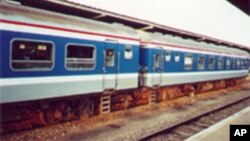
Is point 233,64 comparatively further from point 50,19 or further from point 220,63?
point 50,19

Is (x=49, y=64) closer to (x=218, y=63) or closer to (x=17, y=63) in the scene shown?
(x=17, y=63)

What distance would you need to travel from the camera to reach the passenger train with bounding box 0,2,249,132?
27.5ft

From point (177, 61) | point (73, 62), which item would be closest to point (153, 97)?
point (177, 61)

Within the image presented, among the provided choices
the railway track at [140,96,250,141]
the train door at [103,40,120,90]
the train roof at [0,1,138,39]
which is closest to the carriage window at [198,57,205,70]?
the railway track at [140,96,250,141]

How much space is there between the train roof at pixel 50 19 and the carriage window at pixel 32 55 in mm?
626

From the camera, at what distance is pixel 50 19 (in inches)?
370

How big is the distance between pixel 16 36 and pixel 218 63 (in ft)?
60.9

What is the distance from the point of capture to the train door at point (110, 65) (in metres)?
11.9

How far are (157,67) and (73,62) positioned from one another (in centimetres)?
607

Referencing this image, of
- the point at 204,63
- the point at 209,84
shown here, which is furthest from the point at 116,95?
the point at 209,84

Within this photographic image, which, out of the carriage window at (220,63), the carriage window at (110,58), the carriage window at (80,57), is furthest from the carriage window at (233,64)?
the carriage window at (80,57)

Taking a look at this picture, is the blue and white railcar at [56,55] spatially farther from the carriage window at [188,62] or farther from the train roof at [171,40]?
the carriage window at [188,62]

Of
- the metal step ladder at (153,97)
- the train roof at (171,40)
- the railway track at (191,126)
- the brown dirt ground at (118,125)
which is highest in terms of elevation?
the train roof at (171,40)

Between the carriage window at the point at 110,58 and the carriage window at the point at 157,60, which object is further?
the carriage window at the point at 157,60
